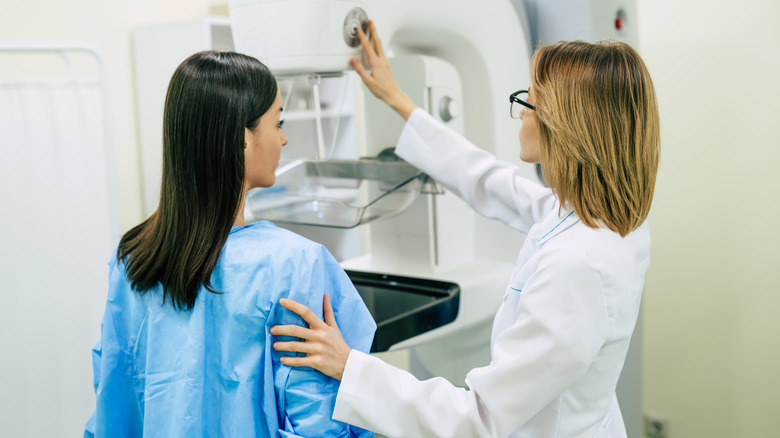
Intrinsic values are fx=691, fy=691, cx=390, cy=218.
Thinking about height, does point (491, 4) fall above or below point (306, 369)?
above

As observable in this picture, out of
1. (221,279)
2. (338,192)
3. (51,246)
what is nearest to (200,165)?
(221,279)

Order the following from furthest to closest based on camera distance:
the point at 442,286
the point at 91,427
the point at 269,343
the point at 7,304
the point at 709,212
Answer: the point at 709,212, the point at 7,304, the point at 442,286, the point at 91,427, the point at 269,343

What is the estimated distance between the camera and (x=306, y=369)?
0.91m

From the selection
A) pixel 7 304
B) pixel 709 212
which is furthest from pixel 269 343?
pixel 709 212

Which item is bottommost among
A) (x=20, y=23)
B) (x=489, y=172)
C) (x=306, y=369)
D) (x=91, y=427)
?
(x=91, y=427)

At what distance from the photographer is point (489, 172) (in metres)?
1.40

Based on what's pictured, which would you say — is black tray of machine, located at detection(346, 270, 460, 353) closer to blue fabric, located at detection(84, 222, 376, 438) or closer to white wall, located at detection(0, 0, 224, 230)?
blue fabric, located at detection(84, 222, 376, 438)

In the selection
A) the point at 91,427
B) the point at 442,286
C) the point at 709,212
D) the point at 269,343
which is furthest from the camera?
the point at 709,212

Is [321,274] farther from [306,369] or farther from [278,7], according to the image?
[278,7]

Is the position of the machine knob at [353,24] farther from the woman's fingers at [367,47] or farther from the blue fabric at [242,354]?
the blue fabric at [242,354]

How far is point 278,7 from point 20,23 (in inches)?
55.3

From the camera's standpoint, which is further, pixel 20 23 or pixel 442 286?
pixel 20 23

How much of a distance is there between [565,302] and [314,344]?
0.32m

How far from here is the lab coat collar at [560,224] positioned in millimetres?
958
